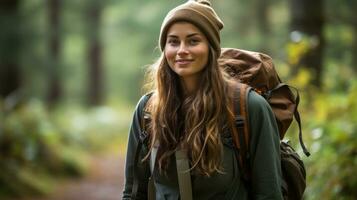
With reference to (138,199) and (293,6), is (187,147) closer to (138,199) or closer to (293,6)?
(138,199)

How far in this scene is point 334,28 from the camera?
14312mm

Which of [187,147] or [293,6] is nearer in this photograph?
[187,147]

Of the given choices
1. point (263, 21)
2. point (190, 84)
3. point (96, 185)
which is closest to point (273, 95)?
point (190, 84)

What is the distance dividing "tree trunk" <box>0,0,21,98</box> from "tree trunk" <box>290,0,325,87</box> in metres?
6.14

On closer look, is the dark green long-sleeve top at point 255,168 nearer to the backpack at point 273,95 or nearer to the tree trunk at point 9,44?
the backpack at point 273,95

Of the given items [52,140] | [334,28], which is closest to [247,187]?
[52,140]

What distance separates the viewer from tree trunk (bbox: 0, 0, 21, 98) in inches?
463

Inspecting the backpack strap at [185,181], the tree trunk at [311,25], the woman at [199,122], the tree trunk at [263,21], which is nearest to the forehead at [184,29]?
the woman at [199,122]

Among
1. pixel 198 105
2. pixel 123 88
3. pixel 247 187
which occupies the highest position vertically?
pixel 123 88

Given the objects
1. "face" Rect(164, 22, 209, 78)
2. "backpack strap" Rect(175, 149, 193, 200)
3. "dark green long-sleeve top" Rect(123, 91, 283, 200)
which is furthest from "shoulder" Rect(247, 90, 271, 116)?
"backpack strap" Rect(175, 149, 193, 200)

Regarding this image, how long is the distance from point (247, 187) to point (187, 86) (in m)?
0.64

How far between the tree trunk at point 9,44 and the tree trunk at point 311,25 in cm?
614

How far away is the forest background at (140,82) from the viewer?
20.2 feet

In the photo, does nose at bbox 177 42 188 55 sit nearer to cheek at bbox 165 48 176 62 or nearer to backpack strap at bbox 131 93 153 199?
cheek at bbox 165 48 176 62
